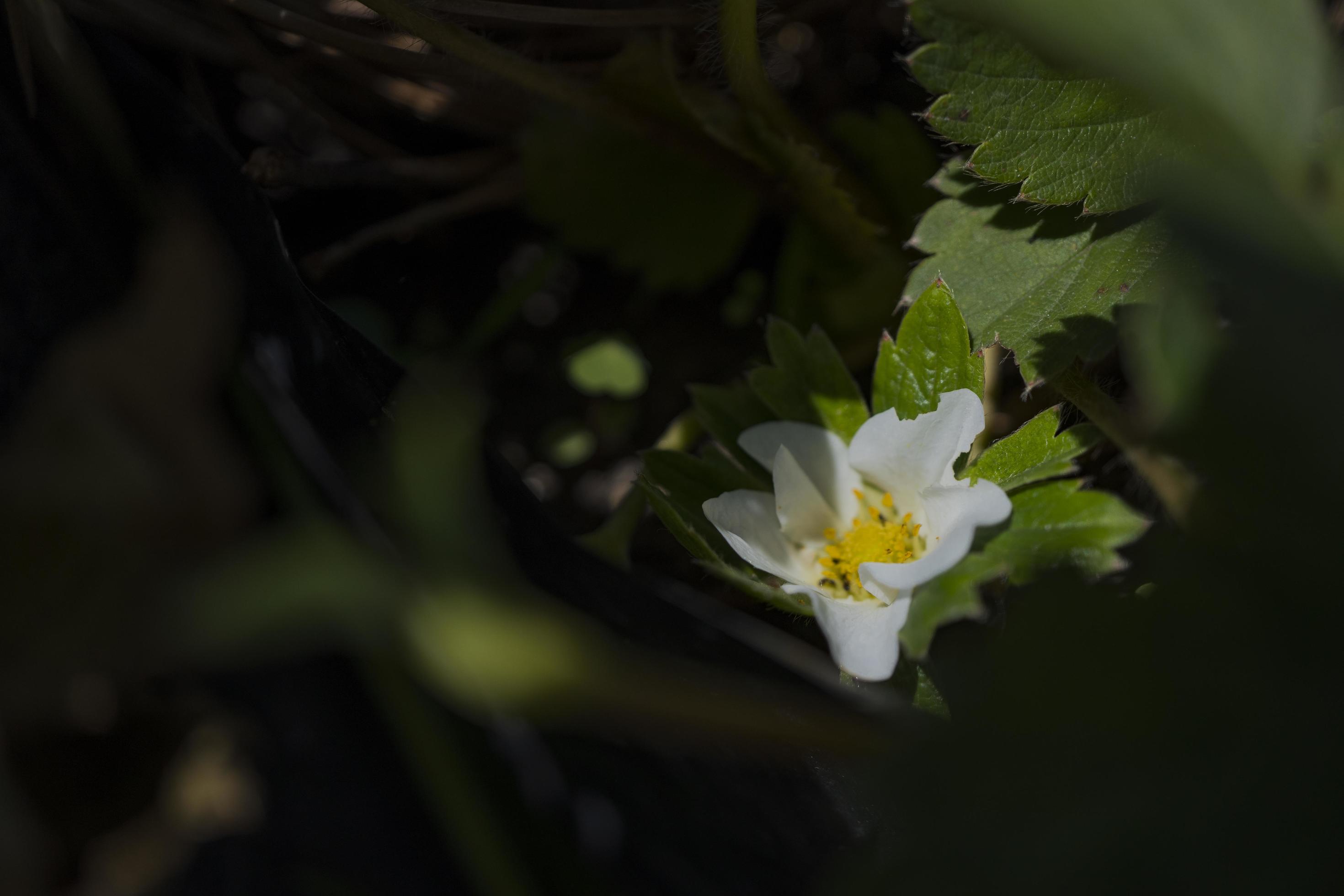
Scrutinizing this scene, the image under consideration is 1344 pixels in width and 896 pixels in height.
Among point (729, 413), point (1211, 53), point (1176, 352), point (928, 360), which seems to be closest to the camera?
point (1176, 352)

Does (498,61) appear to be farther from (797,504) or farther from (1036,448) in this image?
(1036,448)

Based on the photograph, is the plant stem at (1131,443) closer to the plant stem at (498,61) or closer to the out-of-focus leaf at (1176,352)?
the out-of-focus leaf at (1176,352)

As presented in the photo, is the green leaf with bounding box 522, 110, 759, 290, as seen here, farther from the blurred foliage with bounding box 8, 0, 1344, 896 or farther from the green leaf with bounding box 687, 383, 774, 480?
the green leaf with bounding box 687, 383, 774, 480

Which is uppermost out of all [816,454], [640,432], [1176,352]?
[1176,352]

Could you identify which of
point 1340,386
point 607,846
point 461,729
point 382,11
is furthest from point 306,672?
point 1340,386

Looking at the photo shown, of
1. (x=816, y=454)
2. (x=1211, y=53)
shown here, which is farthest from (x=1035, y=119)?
(x=816, y=454)
